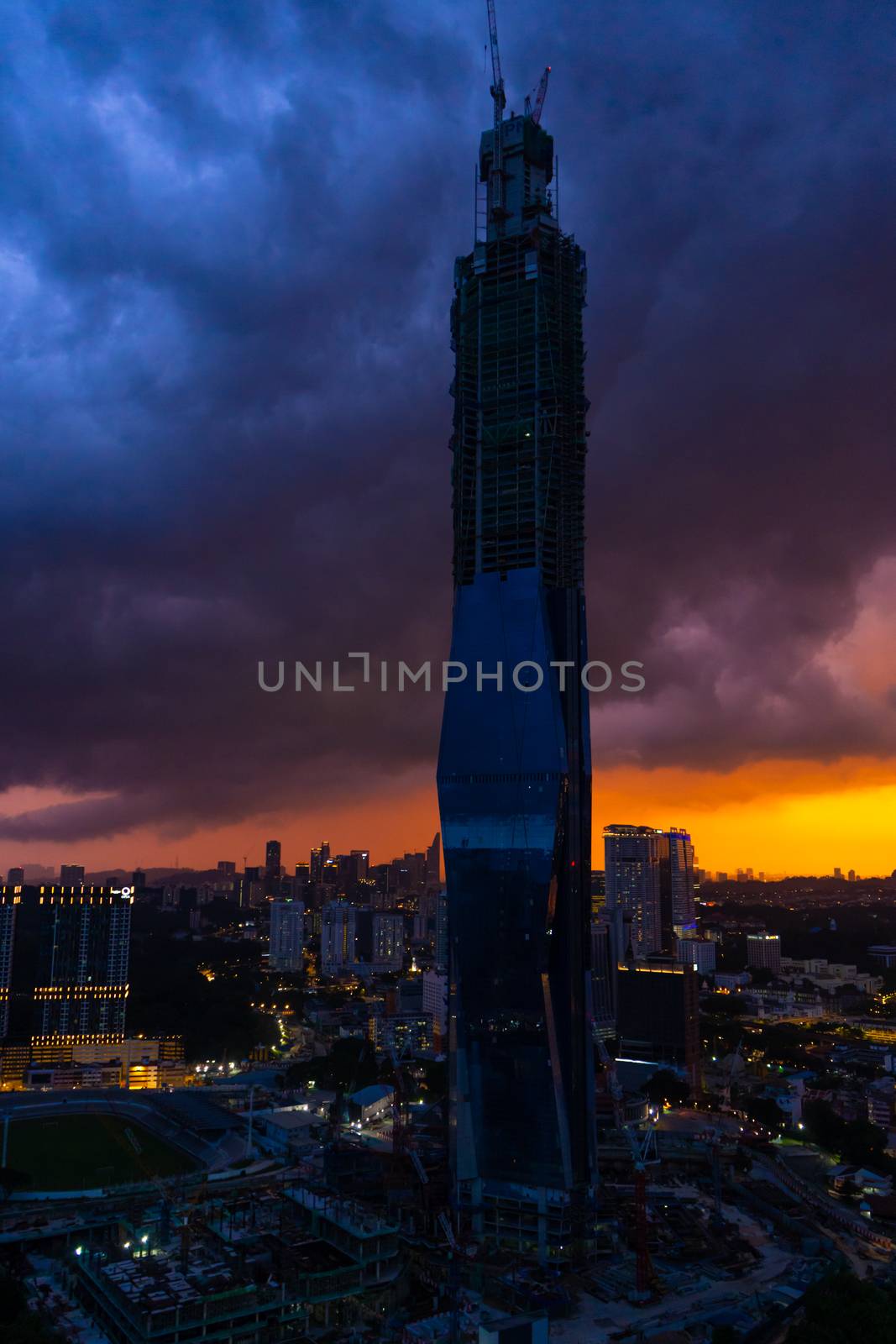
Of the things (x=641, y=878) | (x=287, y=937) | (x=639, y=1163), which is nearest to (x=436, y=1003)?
(x=287, y=937)

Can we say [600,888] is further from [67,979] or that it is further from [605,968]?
[67,979]

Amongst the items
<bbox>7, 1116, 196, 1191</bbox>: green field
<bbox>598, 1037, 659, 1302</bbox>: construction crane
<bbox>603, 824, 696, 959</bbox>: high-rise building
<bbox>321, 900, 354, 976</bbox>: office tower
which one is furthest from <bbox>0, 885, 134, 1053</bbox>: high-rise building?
<bbox>603, 824, 696, 959</bbox>: high-rise building

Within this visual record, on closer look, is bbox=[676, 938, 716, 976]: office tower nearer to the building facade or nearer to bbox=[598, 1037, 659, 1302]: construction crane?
bbox=[598, 1037, 659, 1302]: construction crane

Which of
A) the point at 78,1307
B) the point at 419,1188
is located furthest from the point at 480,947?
the point at 78,1307

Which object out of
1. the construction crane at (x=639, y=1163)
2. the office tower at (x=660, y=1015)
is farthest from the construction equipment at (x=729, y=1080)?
the construction crane at (x=639, y=1163)

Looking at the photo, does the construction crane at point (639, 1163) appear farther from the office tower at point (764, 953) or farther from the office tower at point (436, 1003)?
the office tower at point (764, 953)

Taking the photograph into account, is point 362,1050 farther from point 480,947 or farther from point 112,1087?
point 480,947
